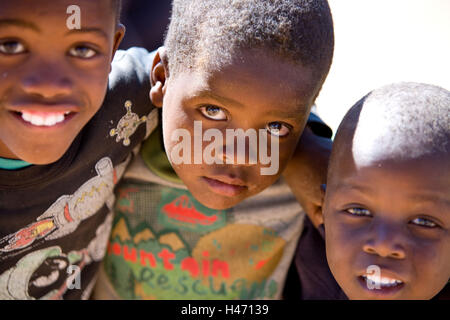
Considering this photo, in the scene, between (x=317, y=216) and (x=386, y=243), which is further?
(x=317, y=216)

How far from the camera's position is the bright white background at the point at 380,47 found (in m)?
2.53

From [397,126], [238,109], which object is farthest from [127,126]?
[397,126]

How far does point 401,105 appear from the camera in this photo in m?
1.29

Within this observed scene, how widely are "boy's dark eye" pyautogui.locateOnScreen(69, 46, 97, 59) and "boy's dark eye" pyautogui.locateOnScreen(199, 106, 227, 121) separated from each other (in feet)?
1.04

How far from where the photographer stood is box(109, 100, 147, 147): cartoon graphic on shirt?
1.60 meters

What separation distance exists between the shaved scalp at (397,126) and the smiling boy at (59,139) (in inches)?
24.5

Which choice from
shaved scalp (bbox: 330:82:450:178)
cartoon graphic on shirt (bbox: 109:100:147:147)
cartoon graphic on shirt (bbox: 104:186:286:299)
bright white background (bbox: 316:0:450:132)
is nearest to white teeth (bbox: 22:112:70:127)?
cartoon graphic on shirt (bbox: 109:100:147:147)

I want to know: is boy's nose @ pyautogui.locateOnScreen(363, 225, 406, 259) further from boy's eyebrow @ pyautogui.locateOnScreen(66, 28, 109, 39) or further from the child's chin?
boy's eyebrow @ pyautogui.locateOnScreen(66, 28, 109, 39)

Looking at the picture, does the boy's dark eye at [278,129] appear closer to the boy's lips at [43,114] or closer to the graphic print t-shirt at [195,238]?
the graphic print t-shirt at [195,238]

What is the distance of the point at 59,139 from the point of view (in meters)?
1.34

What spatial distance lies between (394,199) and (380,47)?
1.65 m

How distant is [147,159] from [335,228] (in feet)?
2.24

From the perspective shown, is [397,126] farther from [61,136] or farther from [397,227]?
[61,136]

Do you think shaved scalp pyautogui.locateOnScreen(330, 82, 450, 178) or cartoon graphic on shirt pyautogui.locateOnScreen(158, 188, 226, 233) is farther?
cartoon graphic on shirt pyautogui.locateOnScreen(158, 188, 226, 233)
